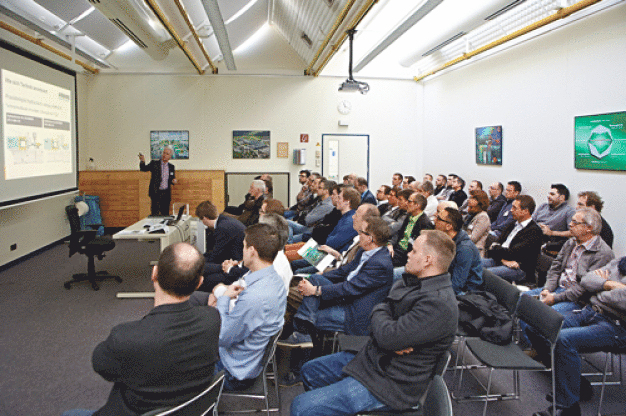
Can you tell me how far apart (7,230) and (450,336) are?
274 inches

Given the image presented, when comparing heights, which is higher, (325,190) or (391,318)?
(325,190)

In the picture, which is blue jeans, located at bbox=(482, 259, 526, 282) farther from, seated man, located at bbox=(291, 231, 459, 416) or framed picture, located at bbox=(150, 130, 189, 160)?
framed picture, located at bbox=(150, 130, 189, 160)

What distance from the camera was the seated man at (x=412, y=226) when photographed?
16.1ft

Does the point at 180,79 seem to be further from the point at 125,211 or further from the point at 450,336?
the point at 450,336

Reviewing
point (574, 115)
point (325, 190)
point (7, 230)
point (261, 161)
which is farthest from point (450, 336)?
point (261, 161)

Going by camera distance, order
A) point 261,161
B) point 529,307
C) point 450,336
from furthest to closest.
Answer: point 261,161
point 529,307
point 450,336

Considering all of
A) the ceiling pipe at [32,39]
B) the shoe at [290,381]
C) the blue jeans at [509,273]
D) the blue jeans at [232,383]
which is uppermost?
the ceiling pipe at [32,39]

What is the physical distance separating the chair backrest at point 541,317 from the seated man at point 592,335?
0.62ft

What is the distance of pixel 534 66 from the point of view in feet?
23.1

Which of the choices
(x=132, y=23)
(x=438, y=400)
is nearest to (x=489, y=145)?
(x=132, y=23)

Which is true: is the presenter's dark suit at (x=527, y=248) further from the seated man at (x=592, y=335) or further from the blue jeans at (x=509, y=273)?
the seated man at (x=592, y=335)

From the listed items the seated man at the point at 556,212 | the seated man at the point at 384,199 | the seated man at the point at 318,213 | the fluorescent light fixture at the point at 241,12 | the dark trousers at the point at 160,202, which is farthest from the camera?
the dark trousers at the point at 160,202

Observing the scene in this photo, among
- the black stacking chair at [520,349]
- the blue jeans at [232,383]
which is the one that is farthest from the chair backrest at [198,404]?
the black stacking chair at [520,349]

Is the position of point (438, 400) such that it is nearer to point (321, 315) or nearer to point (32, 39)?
point (321, 315)
